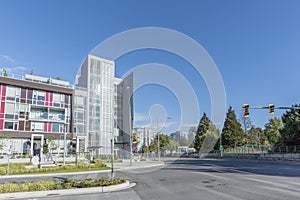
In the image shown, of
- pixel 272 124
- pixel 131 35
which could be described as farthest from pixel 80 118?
pixel 272 124

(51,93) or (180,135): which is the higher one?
(51,93)

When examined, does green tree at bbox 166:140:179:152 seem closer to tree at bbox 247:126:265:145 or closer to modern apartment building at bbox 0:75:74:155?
tree at bbox 247:126:265:145

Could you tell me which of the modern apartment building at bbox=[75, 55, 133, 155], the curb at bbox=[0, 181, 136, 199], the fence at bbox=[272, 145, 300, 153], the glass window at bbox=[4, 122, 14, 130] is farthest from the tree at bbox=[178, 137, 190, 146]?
the curb at bbox=[0, 181, 136, 199]

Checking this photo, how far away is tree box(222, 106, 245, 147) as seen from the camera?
58656 mm

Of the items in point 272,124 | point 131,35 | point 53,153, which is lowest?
point 53,153

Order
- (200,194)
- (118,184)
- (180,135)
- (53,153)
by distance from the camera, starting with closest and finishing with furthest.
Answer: (200,194) < (118,184) < (53,153) < (180,135)

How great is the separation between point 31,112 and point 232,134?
4529 cm

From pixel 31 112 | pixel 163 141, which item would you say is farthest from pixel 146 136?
pixel 31 112

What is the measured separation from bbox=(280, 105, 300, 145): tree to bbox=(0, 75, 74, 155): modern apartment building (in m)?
34.9

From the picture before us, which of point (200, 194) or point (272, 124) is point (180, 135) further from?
point (200, 194)

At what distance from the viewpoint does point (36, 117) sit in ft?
132

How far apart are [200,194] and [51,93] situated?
128 feet

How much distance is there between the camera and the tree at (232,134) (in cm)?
5866

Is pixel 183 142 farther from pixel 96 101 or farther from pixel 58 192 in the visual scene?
pixel 58 192
